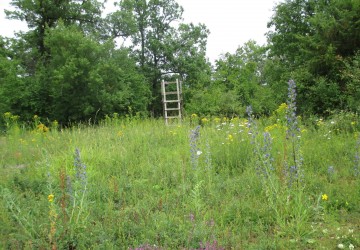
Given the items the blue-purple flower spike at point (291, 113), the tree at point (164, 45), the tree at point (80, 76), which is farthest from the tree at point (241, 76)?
the blue-purple flower spike at point (291, 113)

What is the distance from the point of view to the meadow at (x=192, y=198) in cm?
257

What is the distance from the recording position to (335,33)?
11961mm

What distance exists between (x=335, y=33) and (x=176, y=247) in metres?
12.2

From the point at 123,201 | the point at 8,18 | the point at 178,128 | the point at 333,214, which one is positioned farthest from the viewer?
the point at 8,18

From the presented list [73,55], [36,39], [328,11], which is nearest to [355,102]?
[328,11]

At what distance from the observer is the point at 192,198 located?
330 cm

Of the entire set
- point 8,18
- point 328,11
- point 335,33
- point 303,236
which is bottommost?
point 303,236

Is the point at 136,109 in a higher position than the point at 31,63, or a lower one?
lower

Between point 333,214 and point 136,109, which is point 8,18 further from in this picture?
point 333,214

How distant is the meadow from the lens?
257 cm

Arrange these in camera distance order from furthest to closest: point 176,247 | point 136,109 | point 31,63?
1. point 136,109
2. point 31,63
3. point 176,247

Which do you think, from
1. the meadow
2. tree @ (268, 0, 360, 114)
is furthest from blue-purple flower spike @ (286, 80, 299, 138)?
tree @ (268, 0, 360, 114)

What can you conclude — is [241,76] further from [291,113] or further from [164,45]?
[291,113]

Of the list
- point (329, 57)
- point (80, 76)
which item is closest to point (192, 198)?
point (329, 57)
